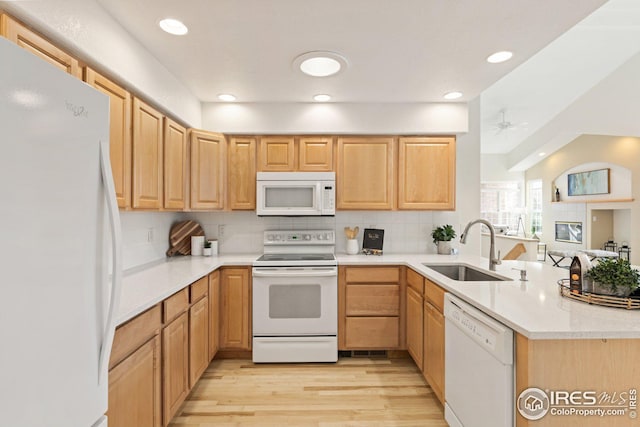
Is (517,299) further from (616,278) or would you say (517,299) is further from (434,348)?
(434,348)

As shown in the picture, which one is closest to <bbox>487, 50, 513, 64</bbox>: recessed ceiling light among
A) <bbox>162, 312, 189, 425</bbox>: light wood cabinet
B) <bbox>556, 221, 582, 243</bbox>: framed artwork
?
<bbox>162, 312, 189, 425</bbox>: light wood cabinet

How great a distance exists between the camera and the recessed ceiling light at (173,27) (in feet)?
5.56

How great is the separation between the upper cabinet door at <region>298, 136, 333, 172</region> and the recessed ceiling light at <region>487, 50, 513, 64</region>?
1.45 m

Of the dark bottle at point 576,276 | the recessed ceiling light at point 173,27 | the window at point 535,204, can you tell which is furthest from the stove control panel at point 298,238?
the window at point 535,204

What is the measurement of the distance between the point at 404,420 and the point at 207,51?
2721mm

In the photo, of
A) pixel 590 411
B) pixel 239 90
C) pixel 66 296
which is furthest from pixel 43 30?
pixel 590 411

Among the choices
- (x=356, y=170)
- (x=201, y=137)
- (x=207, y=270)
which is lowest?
(x=207, y=270)

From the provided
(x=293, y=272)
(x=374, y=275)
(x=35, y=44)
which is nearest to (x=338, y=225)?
(x=374, y=275)

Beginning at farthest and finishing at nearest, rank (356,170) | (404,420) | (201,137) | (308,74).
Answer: (356,170) → (201,137) → (308,74) → (404,420)

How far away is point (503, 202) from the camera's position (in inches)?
335

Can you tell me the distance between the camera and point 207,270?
236 centimetres

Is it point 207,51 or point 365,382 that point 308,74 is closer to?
point 207,51

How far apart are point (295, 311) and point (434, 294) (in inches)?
46.9

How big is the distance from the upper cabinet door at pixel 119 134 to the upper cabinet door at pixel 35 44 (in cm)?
15
